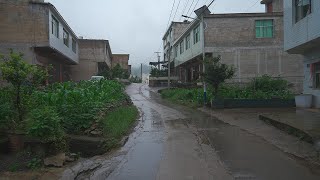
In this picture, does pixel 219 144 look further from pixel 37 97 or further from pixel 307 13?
pixel 307 13

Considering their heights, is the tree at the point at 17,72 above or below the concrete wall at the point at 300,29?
below

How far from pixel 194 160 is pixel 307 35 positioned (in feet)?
Answer: 37.7

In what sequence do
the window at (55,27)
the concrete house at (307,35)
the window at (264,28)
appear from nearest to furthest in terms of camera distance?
the concrete house at (307,35), the window at (55,27), the window at (264,28)

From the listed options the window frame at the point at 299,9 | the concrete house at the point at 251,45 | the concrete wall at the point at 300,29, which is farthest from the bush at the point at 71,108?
the concrete house at the point at 251,45

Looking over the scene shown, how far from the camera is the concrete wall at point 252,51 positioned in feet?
103

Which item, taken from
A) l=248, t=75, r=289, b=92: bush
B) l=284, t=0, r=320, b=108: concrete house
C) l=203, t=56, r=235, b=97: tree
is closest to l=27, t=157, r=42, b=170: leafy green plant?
l=284, t=0, r=320, b=108: concrete house

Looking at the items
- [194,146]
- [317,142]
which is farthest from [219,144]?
[317,142]

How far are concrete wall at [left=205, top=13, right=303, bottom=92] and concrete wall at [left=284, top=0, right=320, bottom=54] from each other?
10.5 metres

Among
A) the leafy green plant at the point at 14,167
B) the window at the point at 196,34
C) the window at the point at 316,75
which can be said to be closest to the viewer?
the leafy green plant at the point at 14,167

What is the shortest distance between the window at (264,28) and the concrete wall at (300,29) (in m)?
10.8

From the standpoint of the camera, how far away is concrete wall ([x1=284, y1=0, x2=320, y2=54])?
16.7m

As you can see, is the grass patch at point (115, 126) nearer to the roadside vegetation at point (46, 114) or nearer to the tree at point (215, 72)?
the roadside vegetation at point (46, 114)

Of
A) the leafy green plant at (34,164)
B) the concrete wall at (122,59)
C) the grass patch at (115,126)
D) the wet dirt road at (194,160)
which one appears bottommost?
the leafy green plant at (34,164)

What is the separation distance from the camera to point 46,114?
9.96 m
